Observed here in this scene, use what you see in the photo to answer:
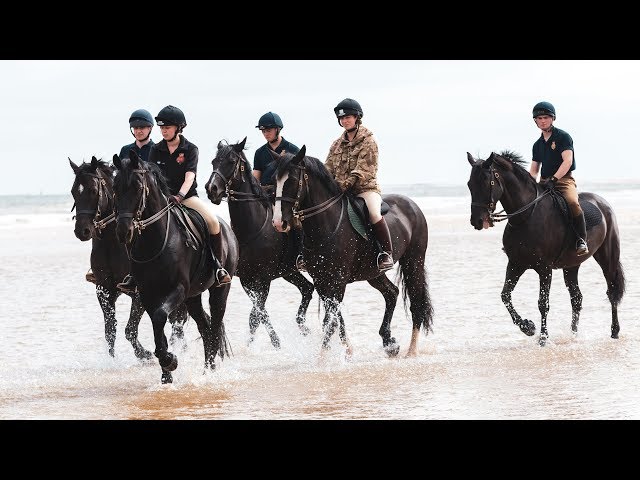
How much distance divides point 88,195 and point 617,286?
6.63 m

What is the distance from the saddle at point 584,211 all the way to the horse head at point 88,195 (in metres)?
5.21

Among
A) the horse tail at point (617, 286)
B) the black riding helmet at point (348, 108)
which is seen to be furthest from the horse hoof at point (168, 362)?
the horse tail at point (617, 286)

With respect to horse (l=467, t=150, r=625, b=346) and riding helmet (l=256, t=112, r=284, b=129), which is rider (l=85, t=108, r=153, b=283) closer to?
riding helmet (l=256, t=112, r=284, b=129)

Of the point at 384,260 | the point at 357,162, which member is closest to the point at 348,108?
the point at 357,162

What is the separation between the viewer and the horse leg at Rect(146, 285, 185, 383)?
8462mm

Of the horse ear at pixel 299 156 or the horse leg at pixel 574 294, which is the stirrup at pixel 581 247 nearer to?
the horse leg at pixel 574 294

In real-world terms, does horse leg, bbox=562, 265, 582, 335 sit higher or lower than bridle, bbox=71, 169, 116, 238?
lower

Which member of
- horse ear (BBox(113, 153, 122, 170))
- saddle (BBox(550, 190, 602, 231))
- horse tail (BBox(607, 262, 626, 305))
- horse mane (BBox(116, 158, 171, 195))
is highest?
horse ear (BBox(113, 153, 122, 170))

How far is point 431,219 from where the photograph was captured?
3794cm

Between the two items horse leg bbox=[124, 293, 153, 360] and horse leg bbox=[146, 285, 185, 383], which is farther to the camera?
horse leg bbox=[124, 293, 153, 360]

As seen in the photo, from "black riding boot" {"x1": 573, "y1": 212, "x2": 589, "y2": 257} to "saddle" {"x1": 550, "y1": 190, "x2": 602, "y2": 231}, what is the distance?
0.06 meters

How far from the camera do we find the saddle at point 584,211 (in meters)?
11.6

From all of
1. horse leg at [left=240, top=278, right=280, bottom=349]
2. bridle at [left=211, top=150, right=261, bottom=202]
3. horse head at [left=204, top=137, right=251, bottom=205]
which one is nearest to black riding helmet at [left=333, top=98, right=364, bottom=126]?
horse head at [left=204, top=137, right=251, bottom=205]

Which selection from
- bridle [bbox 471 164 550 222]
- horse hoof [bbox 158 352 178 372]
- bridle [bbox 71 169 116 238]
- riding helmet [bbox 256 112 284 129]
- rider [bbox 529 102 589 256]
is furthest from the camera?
riding helmet [bbox 256 112 284 129]
